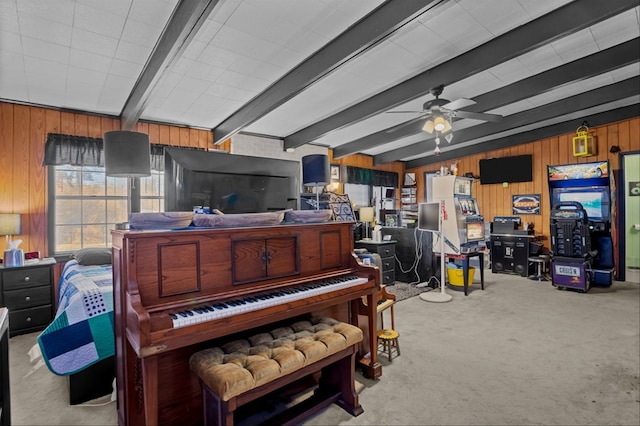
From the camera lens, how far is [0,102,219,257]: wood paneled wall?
4004mm

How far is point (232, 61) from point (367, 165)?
17.8ft

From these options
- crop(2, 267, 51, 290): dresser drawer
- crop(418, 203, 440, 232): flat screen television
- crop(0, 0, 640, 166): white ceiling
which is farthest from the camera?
crop(418, 203, 440, 232): flat screen television

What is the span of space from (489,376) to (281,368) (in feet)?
5.89

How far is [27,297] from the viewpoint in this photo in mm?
3488

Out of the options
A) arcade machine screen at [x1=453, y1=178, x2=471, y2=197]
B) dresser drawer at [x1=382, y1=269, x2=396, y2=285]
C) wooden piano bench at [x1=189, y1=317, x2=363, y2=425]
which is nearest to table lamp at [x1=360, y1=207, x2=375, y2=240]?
dresser drawer at [x1=382, y1=269, x2=396, y2=285]

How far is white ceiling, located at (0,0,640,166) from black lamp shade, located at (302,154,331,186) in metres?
0.82

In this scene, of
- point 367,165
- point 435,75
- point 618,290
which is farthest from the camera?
point 367,165

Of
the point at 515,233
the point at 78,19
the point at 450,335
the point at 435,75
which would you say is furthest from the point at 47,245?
the point at 515,233

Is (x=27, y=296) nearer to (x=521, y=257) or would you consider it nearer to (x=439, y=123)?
(x=439, y=123)

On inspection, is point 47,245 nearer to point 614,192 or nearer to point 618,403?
point 618,403

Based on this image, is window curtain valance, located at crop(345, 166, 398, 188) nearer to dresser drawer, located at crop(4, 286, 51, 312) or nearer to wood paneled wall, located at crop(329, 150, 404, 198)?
wood paneled wall, located at crop(329, 150, 404, 198)

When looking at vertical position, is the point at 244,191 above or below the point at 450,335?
above

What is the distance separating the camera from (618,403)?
6.88ft

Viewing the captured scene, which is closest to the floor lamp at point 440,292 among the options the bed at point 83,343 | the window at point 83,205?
the bed at point 83,343
